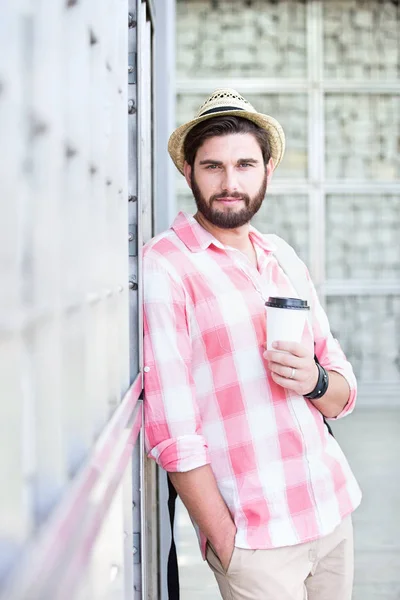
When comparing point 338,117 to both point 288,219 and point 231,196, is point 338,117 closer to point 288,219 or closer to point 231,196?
point 288,219

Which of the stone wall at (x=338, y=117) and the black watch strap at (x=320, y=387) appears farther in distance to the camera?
the stone wall at (x=338, y=117)

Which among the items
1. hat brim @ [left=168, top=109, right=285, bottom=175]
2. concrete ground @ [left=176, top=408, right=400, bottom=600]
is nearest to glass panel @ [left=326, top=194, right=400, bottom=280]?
concrete ground @ [left=176, top=408, right=400, bottom=600]

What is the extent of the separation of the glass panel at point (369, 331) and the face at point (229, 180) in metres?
3.74

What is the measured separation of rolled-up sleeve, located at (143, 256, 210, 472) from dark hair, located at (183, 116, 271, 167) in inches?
11.7

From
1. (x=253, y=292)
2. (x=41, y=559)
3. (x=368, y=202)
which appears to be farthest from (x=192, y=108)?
(x=41, y=559)

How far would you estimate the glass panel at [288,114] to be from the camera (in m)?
4.85

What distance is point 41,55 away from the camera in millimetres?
493

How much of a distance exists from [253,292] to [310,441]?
0.29 m

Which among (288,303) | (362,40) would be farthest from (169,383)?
(362,40)

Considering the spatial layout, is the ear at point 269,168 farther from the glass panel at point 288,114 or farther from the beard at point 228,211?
the glass panel at point 288,114

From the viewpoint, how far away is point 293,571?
1.18 metres

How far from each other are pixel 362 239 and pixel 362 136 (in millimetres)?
726

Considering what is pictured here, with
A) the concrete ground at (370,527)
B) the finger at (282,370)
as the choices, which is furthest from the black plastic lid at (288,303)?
the concrete ground at (370,527)

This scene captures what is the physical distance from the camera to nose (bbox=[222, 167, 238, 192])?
50.1 inches
